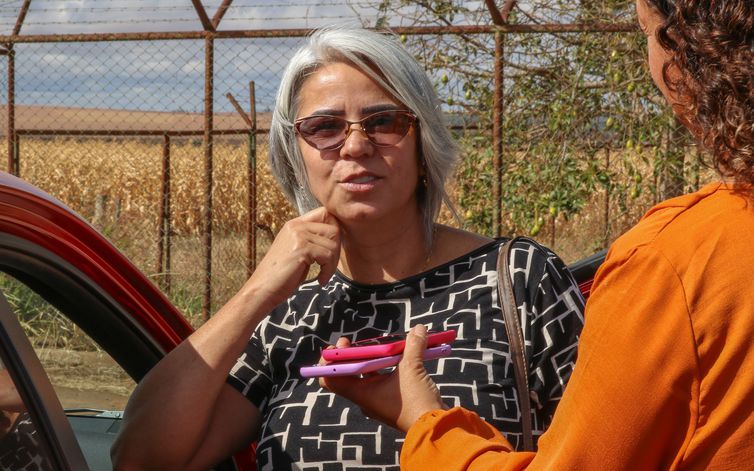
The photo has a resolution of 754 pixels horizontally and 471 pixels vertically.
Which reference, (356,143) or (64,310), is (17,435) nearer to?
(64,310)

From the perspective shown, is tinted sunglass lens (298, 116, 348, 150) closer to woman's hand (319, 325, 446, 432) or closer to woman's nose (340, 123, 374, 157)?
woman's nose (340, 123, 374, 157)

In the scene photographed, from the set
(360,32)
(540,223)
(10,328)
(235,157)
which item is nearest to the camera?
(10,328)

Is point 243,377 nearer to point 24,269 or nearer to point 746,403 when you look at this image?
point 24,269

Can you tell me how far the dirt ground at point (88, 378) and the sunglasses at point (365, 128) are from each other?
3.86m

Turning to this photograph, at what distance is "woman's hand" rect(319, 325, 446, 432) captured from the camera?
4.92 feet

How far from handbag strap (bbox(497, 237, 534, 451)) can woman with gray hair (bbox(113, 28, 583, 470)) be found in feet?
0.05

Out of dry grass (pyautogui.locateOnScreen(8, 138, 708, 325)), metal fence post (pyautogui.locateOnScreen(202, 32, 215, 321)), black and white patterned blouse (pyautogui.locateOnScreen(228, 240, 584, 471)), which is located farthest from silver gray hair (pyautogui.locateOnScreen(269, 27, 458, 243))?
dry grass (pyautogui.locateOnScreen(8, 138, 708, 325))

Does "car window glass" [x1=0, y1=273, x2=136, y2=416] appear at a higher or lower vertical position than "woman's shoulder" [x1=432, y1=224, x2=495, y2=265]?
lower

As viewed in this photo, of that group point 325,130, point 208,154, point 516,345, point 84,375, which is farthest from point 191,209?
point 516,345

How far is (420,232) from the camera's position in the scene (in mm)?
2330

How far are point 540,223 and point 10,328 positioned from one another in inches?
197

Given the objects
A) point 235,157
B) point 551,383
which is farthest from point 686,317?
point 235,157

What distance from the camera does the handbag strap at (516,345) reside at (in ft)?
6.30

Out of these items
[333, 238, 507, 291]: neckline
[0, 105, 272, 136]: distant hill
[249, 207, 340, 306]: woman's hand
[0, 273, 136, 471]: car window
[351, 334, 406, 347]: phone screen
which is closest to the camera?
[351, 334, 406, 347]: phone screen
